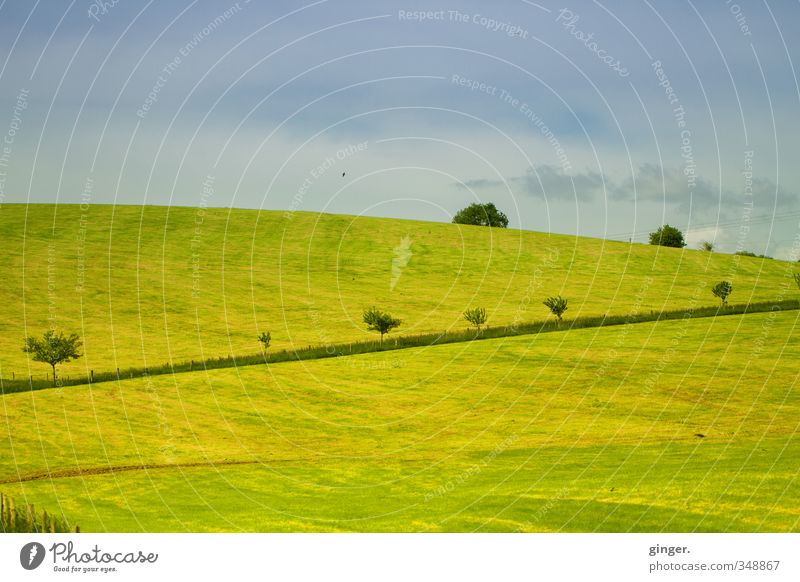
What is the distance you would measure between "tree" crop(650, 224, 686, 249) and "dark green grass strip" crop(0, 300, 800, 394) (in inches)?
2076

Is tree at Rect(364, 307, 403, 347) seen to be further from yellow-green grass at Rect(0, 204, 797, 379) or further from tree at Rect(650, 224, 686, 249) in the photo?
tree at Rect(650, 224, 686, 249)

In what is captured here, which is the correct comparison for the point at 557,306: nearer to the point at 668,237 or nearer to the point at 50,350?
the point at 50,350

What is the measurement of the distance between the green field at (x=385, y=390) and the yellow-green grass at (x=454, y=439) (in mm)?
205

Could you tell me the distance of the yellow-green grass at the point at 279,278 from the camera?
73875 millimetres

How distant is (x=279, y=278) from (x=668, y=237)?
7081 cm

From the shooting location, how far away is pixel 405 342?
7106cm

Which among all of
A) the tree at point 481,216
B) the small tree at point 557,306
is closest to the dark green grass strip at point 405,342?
the small tree at point 557,306

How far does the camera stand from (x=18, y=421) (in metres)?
46.5

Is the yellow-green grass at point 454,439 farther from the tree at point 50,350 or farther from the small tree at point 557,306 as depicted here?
the small tree at point 557,306

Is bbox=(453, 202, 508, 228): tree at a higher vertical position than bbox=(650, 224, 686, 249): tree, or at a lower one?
higher

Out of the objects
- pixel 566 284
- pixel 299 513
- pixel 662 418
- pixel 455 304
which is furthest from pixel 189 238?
pixel 299 513

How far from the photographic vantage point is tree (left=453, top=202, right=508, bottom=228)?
156 meters

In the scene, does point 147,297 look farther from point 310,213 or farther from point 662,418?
point 662,418

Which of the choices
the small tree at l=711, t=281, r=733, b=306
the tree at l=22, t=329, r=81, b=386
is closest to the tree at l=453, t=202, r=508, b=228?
the small tree at l=711, t=281, r=733, b=306
